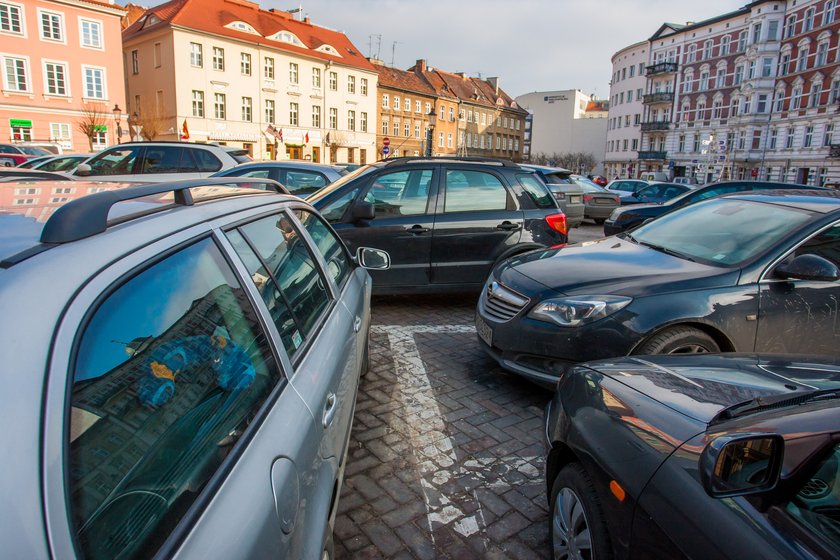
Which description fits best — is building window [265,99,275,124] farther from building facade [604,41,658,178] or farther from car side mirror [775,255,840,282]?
building facade [604,41,658,178]

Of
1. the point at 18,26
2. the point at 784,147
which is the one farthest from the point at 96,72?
the point at 784,147

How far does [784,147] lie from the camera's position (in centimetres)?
5422

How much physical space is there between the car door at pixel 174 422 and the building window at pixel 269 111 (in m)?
50.2

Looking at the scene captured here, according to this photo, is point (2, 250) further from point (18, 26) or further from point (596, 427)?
point (18, 26)

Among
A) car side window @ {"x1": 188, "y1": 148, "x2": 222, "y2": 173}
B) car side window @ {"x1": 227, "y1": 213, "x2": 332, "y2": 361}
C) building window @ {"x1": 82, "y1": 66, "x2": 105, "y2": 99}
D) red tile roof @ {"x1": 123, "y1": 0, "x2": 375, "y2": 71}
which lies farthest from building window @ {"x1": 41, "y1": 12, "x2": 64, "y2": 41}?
car side window @ {"x1": 227, "y1": 213, "x2": 332, "y2": 361}

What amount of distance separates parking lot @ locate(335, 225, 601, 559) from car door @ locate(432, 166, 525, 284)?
1315mm

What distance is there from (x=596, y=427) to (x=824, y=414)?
2.61 feet

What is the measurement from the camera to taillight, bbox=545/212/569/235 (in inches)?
259

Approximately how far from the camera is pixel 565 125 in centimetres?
9750

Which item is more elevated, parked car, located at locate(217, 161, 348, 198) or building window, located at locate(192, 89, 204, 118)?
building window, located at locate(192, 89, 204, 118)

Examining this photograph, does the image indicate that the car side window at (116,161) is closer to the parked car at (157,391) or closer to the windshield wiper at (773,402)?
the parked car at (157,391)

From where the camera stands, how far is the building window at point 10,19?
Answer: 33.8 meters

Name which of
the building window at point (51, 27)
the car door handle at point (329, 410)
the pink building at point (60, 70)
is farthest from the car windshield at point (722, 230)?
the building window at point (51, 27)

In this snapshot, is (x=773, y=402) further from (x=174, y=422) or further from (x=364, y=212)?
(x=364, y=212)
